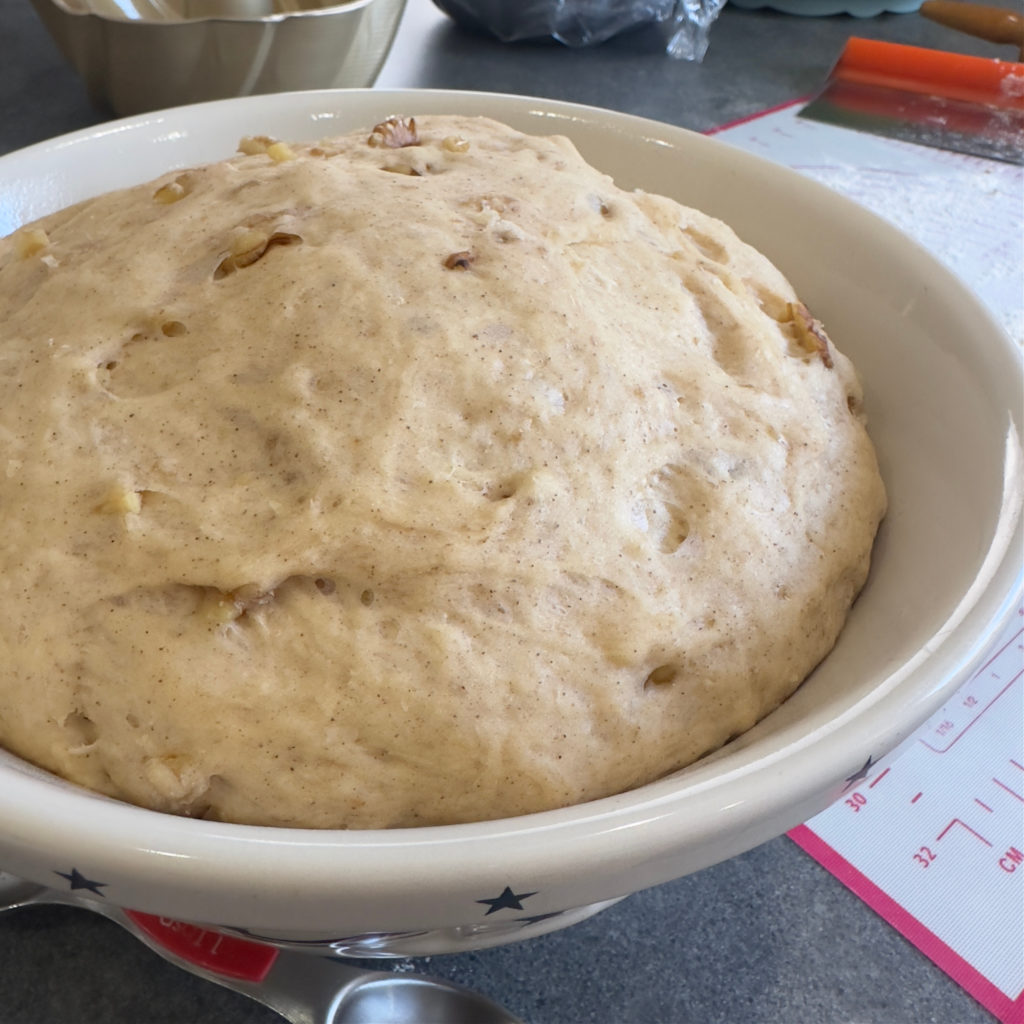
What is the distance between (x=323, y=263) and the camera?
1.99ft

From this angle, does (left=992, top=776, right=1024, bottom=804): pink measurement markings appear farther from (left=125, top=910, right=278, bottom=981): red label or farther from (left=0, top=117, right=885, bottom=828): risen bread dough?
(left=125, top=910, right=278, bottom=981): red label

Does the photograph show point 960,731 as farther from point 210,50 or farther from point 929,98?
point 929,98

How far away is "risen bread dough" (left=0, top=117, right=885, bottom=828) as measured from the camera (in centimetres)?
51

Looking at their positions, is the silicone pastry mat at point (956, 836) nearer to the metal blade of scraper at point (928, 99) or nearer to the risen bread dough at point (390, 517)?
the risen bread dough at point (390, 517)

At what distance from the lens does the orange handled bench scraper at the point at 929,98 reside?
1722mm

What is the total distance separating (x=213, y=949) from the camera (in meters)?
0.61

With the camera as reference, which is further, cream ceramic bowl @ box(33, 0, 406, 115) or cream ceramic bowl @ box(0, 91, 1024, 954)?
cream ceramic bowl @ box(33, 0, 406, 115)

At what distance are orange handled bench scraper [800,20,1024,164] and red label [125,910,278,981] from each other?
1722mm

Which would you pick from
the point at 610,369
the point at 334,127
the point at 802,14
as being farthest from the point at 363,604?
the point at 802,14

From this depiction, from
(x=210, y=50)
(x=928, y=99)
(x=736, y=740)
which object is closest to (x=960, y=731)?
(x=736, y=740)

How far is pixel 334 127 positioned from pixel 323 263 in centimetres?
48

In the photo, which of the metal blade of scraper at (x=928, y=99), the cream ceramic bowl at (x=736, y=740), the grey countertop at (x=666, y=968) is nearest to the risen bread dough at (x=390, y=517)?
the cream ceramic bowl at (x=736, y=740)

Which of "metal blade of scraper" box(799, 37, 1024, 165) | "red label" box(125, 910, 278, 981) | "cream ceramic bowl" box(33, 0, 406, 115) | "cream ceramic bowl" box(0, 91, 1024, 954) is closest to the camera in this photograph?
"cream ceramic bowl" box(0, 91, 1024, 954)

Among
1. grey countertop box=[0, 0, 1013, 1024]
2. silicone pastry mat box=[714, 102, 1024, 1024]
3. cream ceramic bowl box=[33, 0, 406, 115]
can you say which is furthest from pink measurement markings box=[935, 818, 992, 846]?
cream ceramic bowl box=[33, 0, 406, 115]
